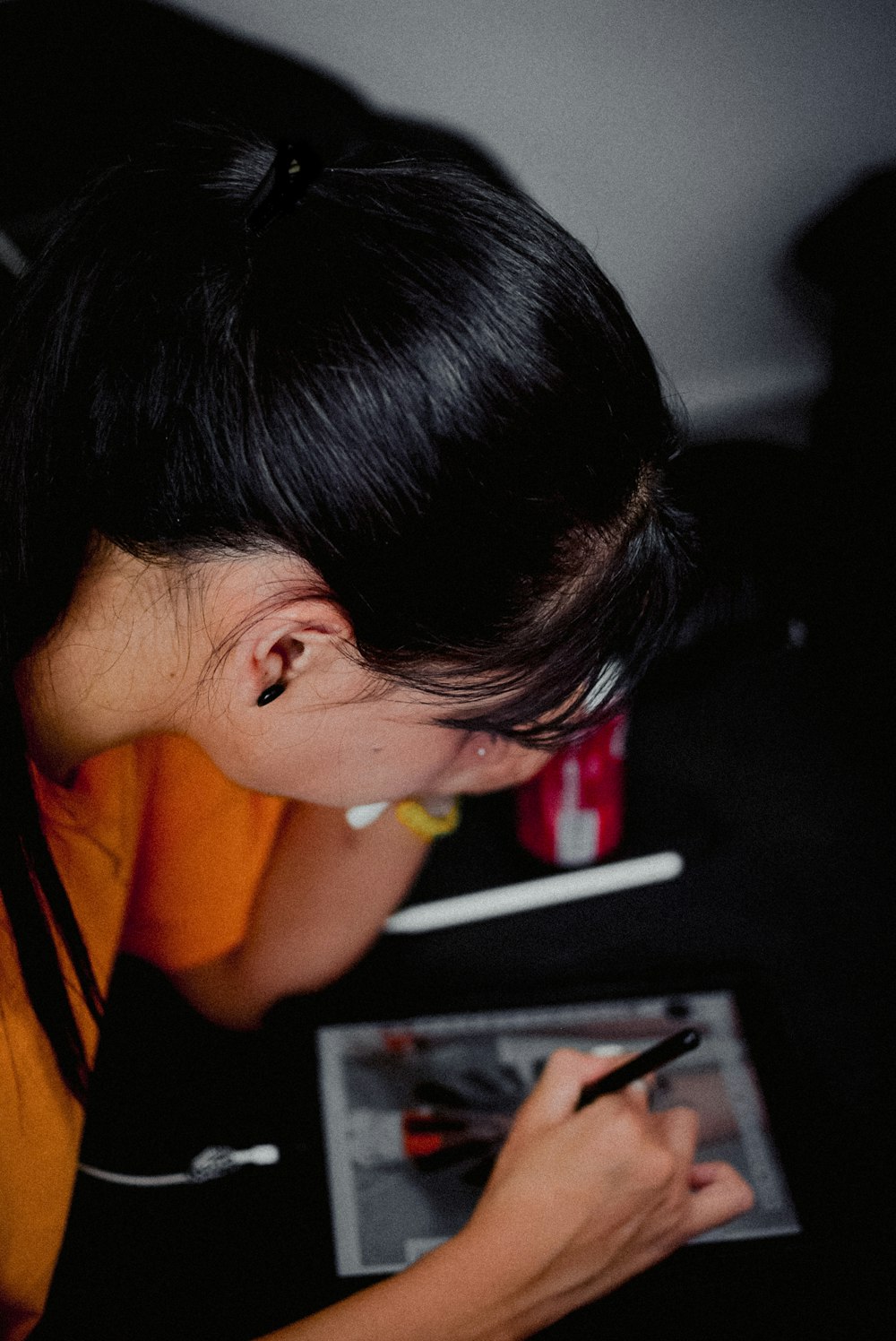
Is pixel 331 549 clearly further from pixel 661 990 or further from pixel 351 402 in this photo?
pixel 661 990

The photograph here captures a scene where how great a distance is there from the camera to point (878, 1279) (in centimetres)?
63

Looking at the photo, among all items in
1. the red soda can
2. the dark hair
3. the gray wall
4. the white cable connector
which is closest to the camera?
the dark hair

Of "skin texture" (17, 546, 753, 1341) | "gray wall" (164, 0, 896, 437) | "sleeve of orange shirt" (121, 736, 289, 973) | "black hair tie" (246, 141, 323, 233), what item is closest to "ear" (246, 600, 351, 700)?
"skin texture" (17, 546, 753, 1341)

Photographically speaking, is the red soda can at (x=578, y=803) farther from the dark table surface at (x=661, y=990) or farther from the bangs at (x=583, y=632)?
the bangs at (x=583, y=632)

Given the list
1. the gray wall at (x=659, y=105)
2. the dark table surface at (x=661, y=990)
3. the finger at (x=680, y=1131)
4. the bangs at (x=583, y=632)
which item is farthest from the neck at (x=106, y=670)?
the gray wall at (x=659, y=105)

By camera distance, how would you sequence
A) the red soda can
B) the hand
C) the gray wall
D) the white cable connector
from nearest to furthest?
the hand, the white cable connector, the red soda can, the gray wall

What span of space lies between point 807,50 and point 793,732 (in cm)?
66

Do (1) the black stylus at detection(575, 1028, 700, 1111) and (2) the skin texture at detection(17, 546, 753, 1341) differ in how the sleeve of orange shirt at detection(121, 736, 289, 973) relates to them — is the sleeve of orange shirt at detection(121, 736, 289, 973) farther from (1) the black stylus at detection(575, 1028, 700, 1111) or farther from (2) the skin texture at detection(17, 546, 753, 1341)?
(1) the black stylus at detection(575, 1028, 700, 1111)

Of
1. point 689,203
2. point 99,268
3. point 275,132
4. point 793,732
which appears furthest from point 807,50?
point 99,268

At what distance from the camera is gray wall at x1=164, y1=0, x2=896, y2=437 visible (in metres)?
0.95

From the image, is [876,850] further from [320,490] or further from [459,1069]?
[320,490]

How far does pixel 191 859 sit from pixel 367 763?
0.27m

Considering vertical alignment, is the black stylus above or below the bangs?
below

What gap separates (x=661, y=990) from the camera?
2.39 feet
